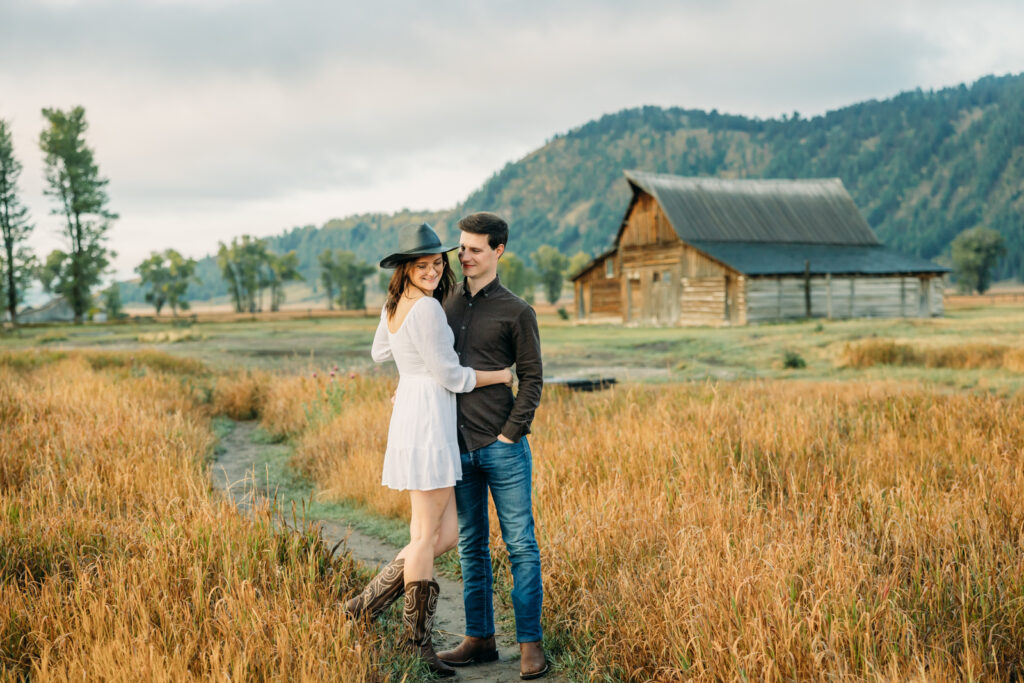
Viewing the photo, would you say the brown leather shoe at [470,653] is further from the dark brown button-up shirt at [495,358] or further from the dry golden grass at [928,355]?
the dry golden grass at [928,355]

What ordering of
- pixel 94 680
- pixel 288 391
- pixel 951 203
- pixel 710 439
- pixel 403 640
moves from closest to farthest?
pixel 94 680 → pixel 403 640 → pixel 710 439 → pixel 288 391 → pixel 951 203

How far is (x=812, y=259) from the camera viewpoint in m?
33.7

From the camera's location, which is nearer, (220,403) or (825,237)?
(220,403)

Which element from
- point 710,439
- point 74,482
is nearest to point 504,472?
point 710,439

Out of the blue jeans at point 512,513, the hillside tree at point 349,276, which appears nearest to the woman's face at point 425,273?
the blue jeans at point 512,513

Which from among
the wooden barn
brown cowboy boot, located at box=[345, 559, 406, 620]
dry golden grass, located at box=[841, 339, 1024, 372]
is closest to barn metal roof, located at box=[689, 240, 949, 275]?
the wooden barn

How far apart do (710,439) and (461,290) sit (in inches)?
130

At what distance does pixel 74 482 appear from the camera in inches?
209

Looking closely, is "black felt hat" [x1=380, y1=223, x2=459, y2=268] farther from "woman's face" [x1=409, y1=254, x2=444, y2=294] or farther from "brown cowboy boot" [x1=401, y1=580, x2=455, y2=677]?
"brown cowboy boot" [x1=401, y1=580, x2=455, y2=677]

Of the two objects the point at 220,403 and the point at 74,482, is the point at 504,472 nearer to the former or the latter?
the point at 74,482

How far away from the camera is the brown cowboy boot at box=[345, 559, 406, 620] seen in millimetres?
3449

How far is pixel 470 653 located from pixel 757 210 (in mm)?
36942

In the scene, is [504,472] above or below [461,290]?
below

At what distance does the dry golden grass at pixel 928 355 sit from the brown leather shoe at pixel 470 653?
46.3 feet
